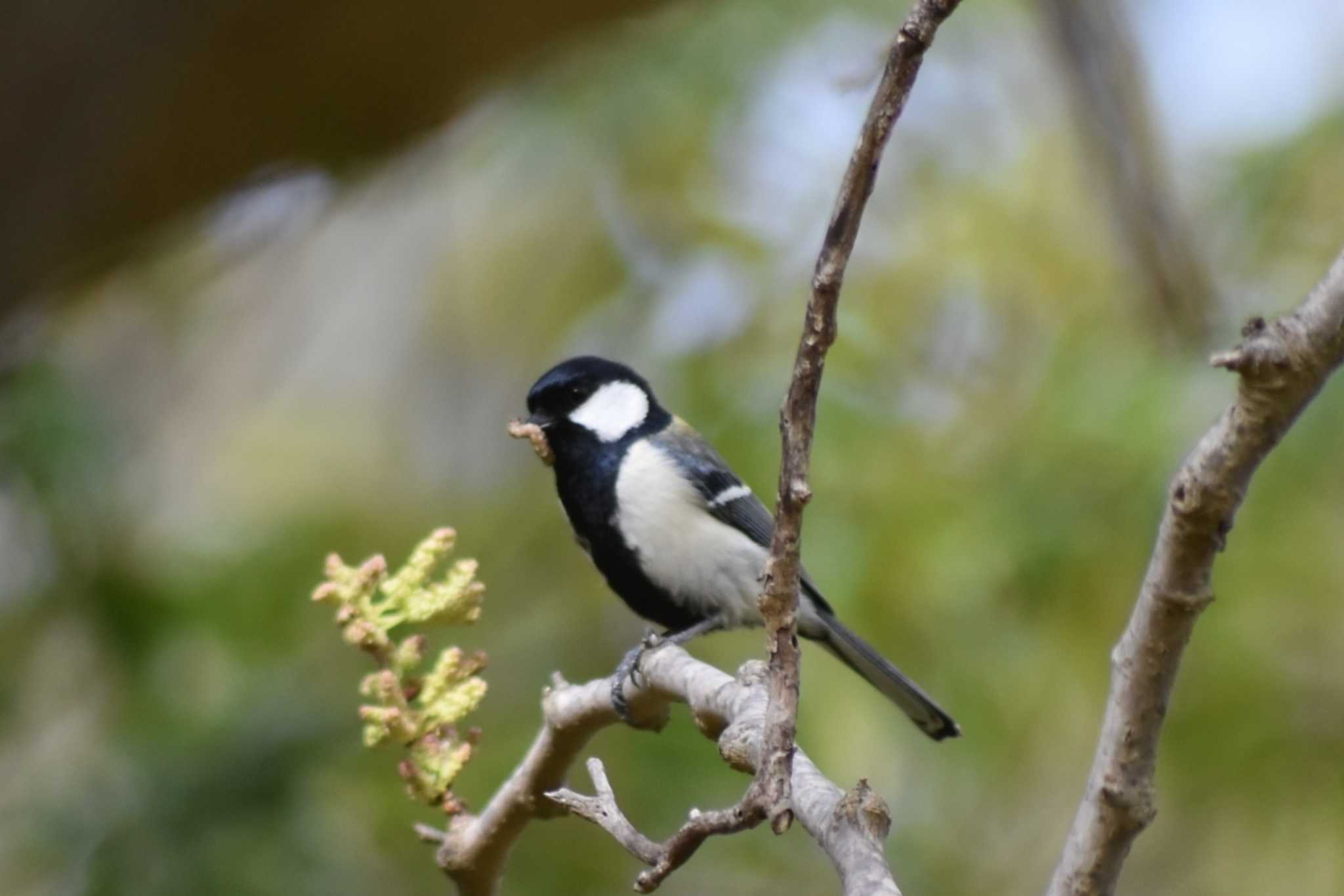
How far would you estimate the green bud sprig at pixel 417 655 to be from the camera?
1.41 metres

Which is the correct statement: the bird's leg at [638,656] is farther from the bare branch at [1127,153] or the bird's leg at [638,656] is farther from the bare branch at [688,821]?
the bare branch at [1127,153]

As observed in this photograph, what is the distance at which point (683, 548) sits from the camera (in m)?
2.65

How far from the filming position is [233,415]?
565 cm

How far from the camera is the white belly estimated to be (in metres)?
2.64

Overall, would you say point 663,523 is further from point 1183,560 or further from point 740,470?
point 1183,560

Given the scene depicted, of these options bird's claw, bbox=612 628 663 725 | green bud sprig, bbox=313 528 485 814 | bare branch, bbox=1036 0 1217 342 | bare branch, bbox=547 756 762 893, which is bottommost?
bare branch, bbox=547 756 762 893

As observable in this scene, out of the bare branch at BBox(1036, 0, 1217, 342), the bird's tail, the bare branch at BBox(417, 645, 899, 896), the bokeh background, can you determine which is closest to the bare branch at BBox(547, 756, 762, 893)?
the bare branch at BBox(417, 645, 899, 896)

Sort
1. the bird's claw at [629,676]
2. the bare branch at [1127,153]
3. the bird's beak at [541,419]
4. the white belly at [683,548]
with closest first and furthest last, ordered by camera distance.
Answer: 1. the bird's claw at [629,676]
2. the white belly at [683,548]
3. the bird's beak at [541,419]
4. the bare branch at [1127,153]

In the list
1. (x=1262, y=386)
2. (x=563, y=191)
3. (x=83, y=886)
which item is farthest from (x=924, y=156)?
(x=1262, y=386)

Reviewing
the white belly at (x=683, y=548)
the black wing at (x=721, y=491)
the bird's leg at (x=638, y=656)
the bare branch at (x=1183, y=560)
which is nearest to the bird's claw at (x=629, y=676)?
the bird's leg at (x=638, y=656)

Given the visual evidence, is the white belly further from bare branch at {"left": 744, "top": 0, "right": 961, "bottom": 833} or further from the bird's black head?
bare branch at {"left": 744, "top": 0, "right": 961, "bottom": 833}

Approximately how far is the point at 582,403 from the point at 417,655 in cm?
140

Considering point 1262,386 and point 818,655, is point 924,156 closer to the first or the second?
point 818,655

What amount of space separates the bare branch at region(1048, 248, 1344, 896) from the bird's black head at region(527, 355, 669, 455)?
1.76 m
